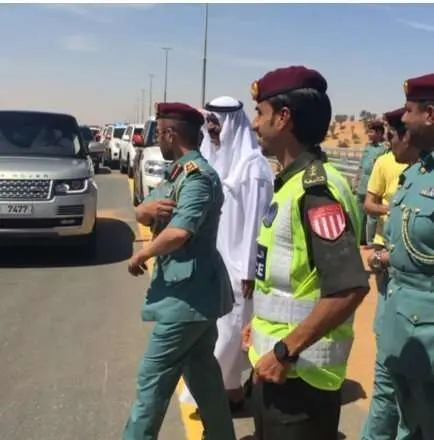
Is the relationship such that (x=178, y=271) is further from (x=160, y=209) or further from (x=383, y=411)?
(x=383, y=411)

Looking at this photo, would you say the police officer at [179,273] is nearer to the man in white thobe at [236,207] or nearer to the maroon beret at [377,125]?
the man in white thobe at [236,207]

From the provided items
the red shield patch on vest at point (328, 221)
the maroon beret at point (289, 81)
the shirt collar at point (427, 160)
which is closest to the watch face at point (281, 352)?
the red shield patch on vest at point (328, 221)

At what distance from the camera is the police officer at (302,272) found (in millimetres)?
2180

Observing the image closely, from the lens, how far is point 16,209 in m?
8.98

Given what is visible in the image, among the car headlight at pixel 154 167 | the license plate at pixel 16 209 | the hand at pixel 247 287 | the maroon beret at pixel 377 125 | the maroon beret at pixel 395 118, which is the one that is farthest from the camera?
the car headlight at pixel 154 167

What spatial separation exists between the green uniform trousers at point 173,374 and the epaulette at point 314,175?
1324mm

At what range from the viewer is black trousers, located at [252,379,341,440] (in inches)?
89.5

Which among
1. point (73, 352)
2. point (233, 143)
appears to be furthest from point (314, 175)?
point (73, 352)

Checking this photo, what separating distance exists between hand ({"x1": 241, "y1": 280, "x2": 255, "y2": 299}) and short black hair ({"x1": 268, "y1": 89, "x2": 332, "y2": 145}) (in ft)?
6.10

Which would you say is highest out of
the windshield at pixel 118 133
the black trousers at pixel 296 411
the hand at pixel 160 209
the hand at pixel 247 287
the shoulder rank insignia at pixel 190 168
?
the shoulder rank insignia at pixel 190 168

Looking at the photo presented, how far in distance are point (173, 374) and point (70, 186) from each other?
20.5ft

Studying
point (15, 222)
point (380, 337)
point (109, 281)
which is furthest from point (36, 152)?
point (380, 337)

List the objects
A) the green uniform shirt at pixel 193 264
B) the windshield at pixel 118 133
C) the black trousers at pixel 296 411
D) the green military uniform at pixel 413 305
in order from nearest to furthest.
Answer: the black trousers at pixel 296 411
the green military uniform at pixel 413 305
the green uniform shirt at pixel 193 264
the windshield at pixel 118 133

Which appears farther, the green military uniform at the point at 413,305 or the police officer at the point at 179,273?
the police officer at the point at 179,273
